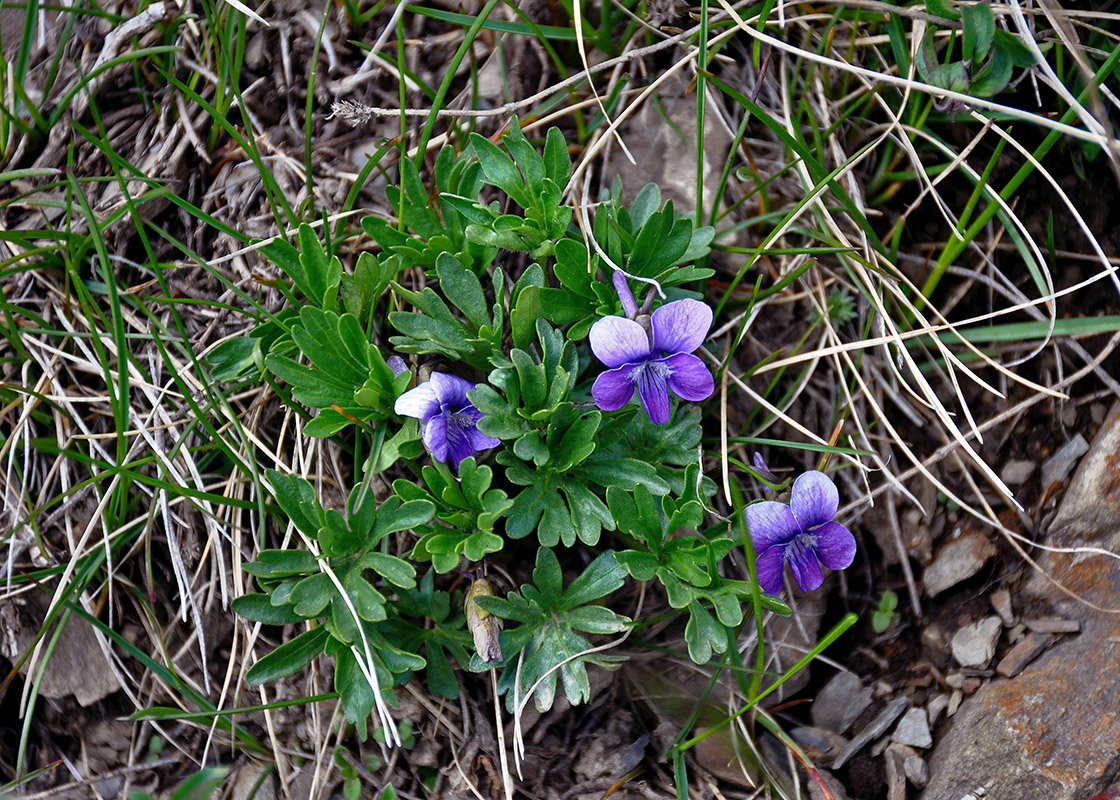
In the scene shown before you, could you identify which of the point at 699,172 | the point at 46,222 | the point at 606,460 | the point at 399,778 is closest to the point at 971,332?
the point at 699,172

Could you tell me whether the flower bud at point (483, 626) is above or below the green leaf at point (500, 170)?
below

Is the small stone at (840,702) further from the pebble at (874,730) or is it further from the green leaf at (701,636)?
the green leaf at (701,636)

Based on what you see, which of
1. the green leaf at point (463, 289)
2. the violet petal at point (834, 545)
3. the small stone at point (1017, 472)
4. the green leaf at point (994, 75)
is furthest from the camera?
the small stone at point (1017, 472)

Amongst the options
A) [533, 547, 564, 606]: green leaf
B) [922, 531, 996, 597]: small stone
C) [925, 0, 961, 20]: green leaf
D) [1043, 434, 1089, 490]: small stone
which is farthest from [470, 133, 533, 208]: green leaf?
[1043, 434, 1089, 490]: small stone

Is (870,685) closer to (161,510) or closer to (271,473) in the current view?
(271,473)

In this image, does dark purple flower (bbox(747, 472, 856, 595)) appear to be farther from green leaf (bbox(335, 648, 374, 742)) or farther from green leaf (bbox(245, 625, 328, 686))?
green leaf (bbox(245, 625, 328, 686))

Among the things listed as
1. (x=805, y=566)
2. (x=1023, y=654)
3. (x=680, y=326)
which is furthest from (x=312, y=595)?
(x=1023, y=654)

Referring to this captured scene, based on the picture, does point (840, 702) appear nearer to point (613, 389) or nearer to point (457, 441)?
point (613, 389)

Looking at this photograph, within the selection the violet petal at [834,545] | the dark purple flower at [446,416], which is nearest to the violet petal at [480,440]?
the dark purple flower at [446,416]
